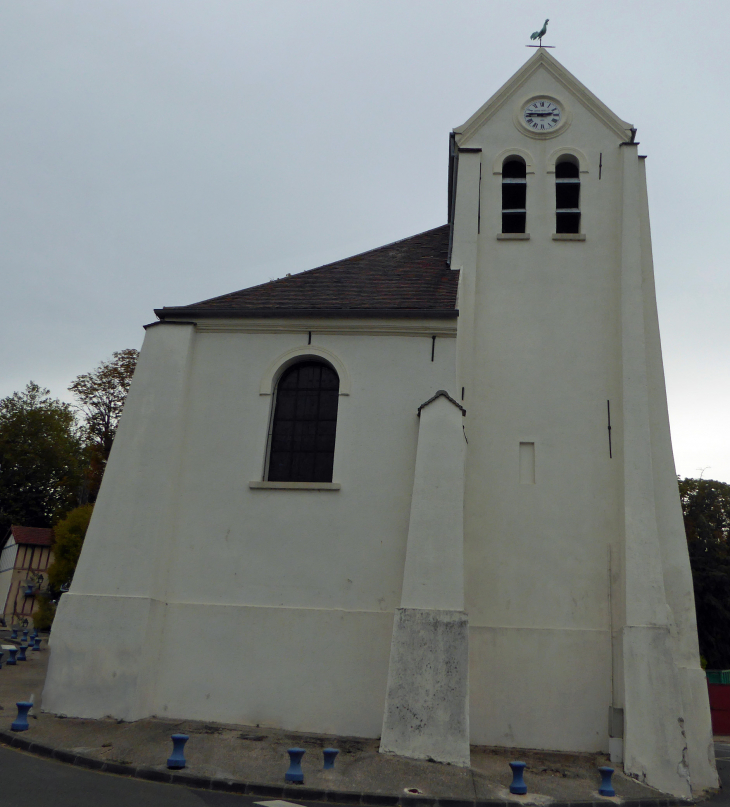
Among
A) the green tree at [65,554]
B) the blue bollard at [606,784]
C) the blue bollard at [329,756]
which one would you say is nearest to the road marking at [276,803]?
the blue bollard at [329,756]

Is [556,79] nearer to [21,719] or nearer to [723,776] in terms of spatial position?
[723,776]

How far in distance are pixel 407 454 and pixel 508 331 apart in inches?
141

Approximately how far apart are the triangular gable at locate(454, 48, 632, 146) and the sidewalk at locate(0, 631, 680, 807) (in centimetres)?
1239

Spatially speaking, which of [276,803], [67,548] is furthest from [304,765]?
[67,548]

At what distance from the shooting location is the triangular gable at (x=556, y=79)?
15.5m

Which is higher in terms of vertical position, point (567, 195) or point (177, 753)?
point (567, 195)

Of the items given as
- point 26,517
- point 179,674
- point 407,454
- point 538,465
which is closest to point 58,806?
point 179,674

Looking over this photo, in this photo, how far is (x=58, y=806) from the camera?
23.4 feet

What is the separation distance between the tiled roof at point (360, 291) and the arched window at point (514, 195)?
157cm

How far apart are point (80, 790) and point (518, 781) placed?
5.12 metres

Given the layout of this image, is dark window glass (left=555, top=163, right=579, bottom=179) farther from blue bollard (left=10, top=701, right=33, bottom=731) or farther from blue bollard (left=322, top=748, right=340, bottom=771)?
blue bollard (left=10, top=701, right=33, bottom=731)

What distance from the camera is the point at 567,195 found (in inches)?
617

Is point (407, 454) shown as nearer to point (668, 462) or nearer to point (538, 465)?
point (538, 465)

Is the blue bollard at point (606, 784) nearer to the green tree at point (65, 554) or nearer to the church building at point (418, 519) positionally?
the church building at point (418, 519)
